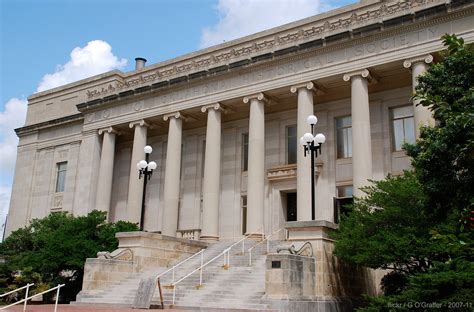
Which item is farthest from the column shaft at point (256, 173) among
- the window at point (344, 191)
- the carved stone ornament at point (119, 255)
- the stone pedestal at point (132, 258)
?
the carved stone ornament at point (119, 255)

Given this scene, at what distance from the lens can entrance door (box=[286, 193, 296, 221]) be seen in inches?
1199

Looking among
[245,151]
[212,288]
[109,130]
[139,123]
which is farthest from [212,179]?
[212,288]

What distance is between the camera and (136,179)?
32156 millimetres

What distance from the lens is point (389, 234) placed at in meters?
15.1

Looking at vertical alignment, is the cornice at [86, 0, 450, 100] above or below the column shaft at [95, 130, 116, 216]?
above

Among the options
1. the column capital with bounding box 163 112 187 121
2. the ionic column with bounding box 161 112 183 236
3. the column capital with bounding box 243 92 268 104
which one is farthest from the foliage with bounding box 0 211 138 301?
the column capital with bounding box 243 92 268 104

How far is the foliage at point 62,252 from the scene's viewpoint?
23344 millimetres

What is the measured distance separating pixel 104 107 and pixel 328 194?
1663 centimetres

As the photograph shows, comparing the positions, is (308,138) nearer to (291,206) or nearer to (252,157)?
(252,157)

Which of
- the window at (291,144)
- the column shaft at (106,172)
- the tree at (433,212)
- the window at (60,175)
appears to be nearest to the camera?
the tree at (433,212)

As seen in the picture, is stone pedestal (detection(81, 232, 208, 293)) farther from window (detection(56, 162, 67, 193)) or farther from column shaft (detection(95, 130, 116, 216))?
window (detection(56, 162, 67, 193))

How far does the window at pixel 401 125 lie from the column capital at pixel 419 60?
11.9 feet

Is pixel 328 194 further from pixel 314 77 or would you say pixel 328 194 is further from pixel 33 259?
pixel 33 259

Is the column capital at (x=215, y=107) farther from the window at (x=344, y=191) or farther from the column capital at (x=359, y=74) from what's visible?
the window at (x=344, y=191)
